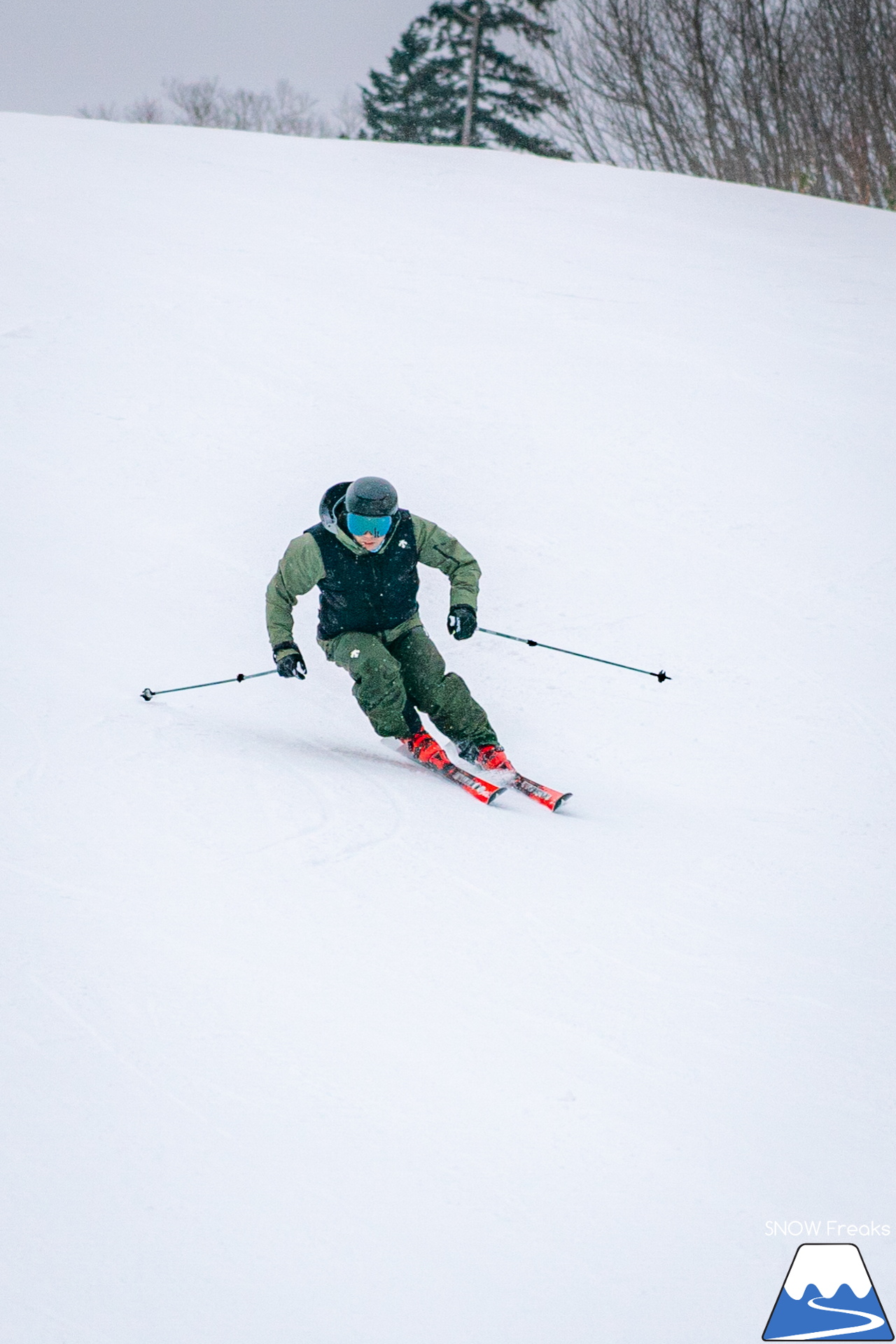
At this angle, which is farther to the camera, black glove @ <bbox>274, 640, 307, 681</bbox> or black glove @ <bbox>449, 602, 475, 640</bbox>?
black glove @ <bbox>449, 602, 475, 640</bbox>

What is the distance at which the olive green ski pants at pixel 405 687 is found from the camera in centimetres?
439

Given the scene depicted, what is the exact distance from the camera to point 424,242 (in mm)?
10375

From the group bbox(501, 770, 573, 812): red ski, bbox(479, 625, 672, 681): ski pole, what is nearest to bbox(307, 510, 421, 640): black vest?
bbox(479, 625, 672, 681): ski pole

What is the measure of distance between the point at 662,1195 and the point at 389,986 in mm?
867

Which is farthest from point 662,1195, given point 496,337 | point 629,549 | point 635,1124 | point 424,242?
point 424,242

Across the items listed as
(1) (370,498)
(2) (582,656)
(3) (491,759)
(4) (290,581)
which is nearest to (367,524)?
(1) (370,498)

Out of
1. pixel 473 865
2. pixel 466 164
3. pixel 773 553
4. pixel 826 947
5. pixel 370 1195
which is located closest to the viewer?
pixel 370 1195

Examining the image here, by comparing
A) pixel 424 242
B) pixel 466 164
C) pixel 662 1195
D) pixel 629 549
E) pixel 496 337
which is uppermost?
pixel 466 164

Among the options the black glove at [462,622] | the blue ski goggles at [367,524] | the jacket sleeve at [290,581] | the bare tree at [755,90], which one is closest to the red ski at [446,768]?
the black glove at [462,622]

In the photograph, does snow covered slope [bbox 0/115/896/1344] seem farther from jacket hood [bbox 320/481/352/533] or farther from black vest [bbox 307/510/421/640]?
jacket hood [bbox 320/481/352/533]

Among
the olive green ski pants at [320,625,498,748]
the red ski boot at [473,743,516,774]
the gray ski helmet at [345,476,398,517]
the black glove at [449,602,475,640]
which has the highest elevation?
the gray ski helmet at [345,476,398,517]

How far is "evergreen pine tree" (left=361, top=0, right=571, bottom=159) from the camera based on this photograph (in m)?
21.7

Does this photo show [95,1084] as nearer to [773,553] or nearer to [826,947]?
[826,947]

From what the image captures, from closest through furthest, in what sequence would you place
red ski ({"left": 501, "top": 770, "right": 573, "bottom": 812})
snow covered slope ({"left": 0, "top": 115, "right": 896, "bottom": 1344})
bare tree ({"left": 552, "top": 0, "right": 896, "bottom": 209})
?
snow covered slope ({"left": 0, "top": 115, "right": 896, "bottom": 1344}), red ski ({"left": 501, "top": 770, "right": 573, "bottom": 812}), bare tree ({"left": 552, "top": 0, "right": 896, "bottom": 209})
